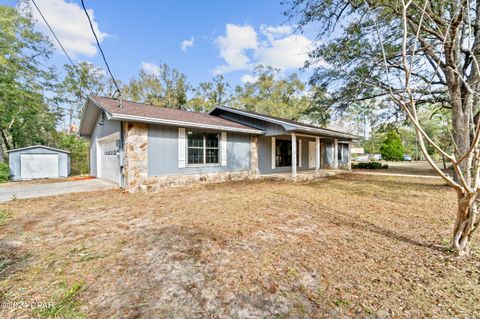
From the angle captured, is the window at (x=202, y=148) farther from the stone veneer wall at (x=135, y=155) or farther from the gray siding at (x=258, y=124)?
the gray siding at (x=258, y=124)

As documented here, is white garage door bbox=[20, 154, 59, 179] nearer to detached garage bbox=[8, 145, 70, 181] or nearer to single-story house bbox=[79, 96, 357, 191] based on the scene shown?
detached garage bbox=[8, 145, 70, 181]

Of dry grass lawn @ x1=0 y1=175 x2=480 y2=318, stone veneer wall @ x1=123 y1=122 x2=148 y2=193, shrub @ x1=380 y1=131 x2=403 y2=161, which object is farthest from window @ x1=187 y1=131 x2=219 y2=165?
shrub @ x1=380 y1=131 x2=403 y2=161

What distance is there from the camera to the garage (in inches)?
327

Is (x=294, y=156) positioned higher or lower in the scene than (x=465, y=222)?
higher

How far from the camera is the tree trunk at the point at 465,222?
2602 mm

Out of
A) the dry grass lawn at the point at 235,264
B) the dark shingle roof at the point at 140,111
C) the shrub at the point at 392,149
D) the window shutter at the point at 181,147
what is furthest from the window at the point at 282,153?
the shrub at the point at 392,149

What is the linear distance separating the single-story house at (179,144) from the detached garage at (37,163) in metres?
1.96

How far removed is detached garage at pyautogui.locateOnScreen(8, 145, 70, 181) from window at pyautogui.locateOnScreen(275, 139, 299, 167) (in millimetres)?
12577

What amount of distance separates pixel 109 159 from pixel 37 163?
5865 mm

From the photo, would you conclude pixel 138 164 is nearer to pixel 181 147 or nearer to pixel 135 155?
pixel 135 155

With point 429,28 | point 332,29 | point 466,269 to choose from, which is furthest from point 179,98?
point 466,269

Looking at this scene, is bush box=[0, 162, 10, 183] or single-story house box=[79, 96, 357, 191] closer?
single-story house box=[79, 96, 357, 191]

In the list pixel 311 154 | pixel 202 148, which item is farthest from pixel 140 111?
pixel 311 154

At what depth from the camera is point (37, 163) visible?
458 inches
